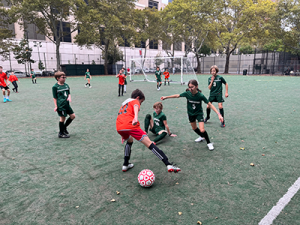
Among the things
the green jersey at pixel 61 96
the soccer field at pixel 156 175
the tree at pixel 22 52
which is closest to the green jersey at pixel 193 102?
the soccer field at pixel 156 175

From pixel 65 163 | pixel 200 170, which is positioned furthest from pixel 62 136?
pixel 200 170

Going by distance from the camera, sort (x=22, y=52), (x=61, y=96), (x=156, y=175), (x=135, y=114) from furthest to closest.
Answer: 1. (x=22, y=52)
2. (x=61, y=96)
3. (x=156, y=175)
4. (x=135, y=114)

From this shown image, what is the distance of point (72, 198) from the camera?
3.28 meters

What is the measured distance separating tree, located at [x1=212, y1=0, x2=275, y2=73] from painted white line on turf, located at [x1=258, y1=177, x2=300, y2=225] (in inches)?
1528

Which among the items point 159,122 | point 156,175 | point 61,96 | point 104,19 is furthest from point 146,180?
point 104,19

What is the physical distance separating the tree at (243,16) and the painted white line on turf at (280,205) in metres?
38.8

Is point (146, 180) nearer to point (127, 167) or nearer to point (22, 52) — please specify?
point (127, 167)

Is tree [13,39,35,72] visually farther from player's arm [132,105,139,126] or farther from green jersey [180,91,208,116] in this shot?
player's arm [132,105,139,126]

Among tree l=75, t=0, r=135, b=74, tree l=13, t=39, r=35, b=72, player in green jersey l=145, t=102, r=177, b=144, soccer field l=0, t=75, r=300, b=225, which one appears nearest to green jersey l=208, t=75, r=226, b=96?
soccer field l=0, t=75, r=300, b=225

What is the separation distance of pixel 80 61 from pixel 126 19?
16.9 meters

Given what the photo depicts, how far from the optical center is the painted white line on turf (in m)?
2.73

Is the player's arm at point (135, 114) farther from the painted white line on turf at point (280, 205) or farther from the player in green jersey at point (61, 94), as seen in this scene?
the player in green jersey at point (61, 94)

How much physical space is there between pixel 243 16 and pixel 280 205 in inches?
1644

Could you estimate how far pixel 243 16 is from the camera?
37.4m
